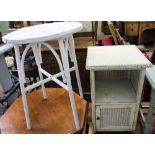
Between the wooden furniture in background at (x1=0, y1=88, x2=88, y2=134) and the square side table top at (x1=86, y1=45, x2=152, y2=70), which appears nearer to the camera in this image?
the square side table top at (x1=86, y1=45, x2=152, y2=70)

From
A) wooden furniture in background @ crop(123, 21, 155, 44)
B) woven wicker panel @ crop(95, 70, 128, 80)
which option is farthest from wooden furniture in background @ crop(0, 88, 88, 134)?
wooden furniture in background @ crop(123, 21, 155, 44)

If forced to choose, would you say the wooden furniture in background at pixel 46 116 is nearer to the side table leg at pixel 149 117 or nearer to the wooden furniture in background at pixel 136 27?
the side table leg at pixel 149 117

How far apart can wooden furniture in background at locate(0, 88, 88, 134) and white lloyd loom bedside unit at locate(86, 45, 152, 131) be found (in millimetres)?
152

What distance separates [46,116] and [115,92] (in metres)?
0.49

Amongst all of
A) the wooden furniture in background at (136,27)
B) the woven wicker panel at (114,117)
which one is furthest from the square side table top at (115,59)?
the wooden furniture in background at (136,27)

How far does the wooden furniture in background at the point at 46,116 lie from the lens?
1042 mm

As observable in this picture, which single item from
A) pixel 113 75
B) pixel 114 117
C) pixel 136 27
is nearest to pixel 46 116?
pixel 114 117

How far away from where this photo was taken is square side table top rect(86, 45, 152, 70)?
880mm

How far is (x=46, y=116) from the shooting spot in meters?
1.15

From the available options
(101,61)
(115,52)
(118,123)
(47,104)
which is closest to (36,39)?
(101,61)

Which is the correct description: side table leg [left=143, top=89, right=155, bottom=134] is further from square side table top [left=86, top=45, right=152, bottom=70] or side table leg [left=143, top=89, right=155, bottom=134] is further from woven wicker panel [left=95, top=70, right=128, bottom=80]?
woven wicker panel [left=95, top=70, right=128, bottom=80]

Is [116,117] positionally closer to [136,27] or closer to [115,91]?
[115,91]

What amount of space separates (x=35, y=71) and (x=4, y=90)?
1.04 feet

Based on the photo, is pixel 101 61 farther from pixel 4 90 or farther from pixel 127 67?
pixel 4 90
